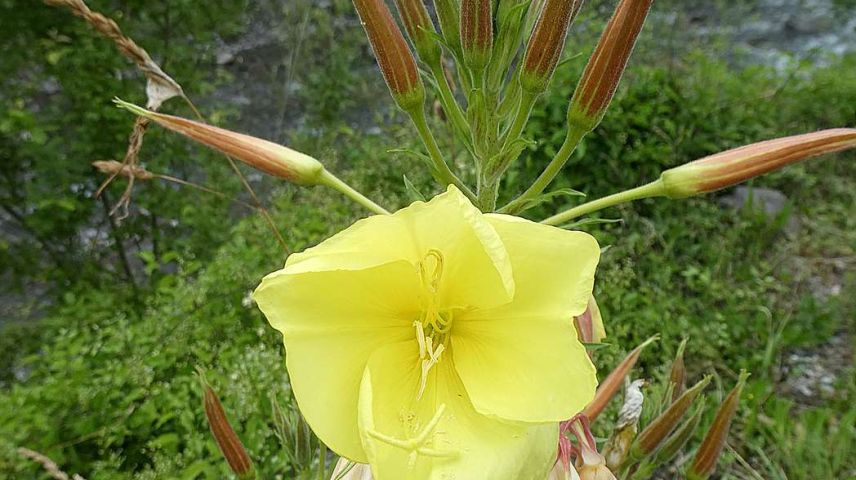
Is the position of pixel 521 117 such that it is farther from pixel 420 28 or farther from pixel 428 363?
pixel 428 363

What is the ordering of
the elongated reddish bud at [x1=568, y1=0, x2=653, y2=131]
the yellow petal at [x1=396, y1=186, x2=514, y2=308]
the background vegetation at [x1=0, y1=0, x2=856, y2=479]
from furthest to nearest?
the background vegetation at [x1=0, y1=0, x2=856, y2=479] → the elongated reddish bud at [x1=568, y1=0, x2=653, y2=131] → the yellow petal at [x1=396, y1=186, x2=514, y2=308]

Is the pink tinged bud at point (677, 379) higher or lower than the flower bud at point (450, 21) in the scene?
lower

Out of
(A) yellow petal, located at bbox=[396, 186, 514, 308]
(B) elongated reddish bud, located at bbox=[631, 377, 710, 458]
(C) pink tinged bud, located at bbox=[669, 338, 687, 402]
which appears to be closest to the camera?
(A) yellow petal, located at bbox=[396, 186, 514, 308]

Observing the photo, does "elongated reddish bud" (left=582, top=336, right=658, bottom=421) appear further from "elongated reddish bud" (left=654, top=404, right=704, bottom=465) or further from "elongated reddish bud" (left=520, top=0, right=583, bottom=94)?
"elongated reddish bud" (left=520, top=0, right=583, bottom=94)

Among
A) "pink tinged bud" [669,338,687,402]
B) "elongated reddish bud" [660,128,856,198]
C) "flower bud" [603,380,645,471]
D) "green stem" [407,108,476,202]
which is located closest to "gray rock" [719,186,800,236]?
"pink tinged bud" [669,338,687,402]

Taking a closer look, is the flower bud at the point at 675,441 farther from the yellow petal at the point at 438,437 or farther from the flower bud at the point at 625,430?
the yellow petal at the point at 438,437

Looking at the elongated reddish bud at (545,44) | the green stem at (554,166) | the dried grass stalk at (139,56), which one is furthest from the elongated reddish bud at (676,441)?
the dried grass stalk at (139,56)
